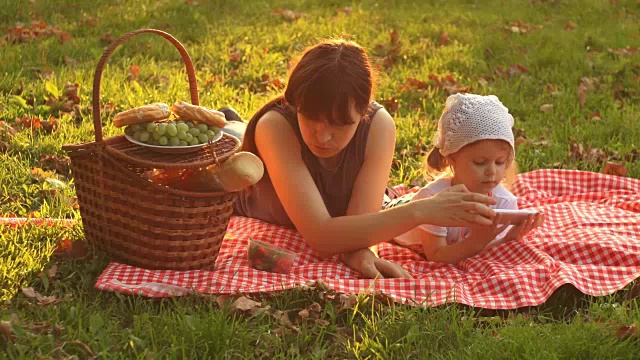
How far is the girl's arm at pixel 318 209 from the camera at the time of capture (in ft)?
11.5

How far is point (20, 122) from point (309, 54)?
235 centimetres

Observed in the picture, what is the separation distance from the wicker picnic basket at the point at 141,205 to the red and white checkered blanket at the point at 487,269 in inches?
3.3

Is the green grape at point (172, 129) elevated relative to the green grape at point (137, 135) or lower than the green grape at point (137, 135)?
elevated

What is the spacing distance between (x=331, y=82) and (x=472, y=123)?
0.72m

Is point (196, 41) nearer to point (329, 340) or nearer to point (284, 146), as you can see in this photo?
point (284, 146)

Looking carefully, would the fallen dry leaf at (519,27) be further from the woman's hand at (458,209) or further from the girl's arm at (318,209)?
the woman's hand at (458,209)

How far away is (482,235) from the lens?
12.3ft

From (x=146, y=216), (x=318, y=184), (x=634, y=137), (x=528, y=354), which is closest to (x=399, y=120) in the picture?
(x=634, y=137)

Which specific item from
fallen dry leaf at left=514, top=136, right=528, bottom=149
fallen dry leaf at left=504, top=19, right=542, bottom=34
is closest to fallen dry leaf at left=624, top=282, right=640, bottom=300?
fallen dry leaf at left=514, top=136, right=528, bottom=149

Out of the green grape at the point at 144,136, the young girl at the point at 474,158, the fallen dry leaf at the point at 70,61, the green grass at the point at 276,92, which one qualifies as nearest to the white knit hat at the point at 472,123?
the young girl at the point at 474,158

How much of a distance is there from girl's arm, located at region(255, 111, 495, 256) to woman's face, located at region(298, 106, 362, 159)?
0.17m

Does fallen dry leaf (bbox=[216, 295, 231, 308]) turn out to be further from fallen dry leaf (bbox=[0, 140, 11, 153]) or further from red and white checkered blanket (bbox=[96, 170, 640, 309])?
fallen dry leaf (bbox=[0, 140, 11, 153])

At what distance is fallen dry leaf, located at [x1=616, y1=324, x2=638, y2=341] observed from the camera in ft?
9.59

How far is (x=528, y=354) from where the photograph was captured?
282cm
